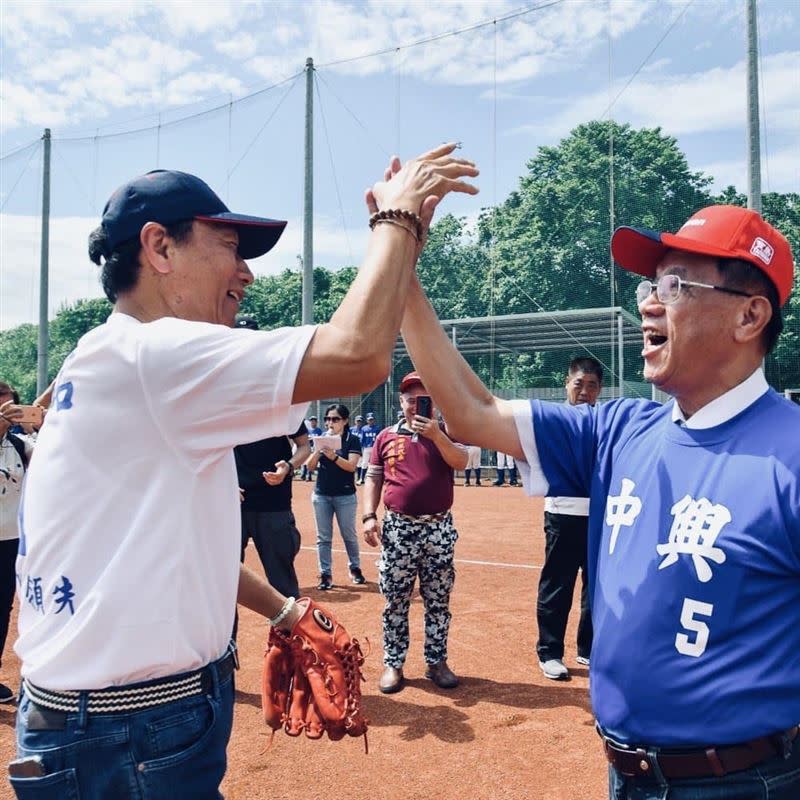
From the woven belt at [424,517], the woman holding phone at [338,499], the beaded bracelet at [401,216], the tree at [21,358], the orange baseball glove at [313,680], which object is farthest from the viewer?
the tree at [21,358]

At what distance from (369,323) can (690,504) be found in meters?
1.02

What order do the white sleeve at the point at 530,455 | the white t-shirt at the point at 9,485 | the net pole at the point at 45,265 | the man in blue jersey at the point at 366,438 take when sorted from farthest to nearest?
1. the net pole at the point at 45,265
2. the man in blue jersey at the point at 366,438
3. the white t-shirt at the point at 9,485
4. the white sleeve at the point at 530,455

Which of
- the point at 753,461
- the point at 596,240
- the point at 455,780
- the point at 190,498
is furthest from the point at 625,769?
the point at 596,240

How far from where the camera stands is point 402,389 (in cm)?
631

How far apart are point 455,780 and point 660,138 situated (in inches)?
1314

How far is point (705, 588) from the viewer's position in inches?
77.4

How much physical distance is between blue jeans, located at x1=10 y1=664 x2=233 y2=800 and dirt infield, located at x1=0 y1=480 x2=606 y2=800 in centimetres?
265

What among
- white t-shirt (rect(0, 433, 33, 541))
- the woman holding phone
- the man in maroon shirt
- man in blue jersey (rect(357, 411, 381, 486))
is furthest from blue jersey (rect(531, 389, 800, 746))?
man in blue jersey (rect(357, 411, 381, 486))

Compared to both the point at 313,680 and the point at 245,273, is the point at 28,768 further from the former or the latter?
the point at 245,273

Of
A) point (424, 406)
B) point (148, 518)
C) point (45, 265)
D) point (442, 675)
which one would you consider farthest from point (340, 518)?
point (45, 265)

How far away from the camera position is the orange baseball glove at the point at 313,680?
2352 mm

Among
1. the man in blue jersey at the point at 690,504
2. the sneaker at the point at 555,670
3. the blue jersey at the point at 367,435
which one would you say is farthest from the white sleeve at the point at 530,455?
the blue jersey at the point at 367,435

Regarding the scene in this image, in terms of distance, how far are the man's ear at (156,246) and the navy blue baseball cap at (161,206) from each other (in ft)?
0.06

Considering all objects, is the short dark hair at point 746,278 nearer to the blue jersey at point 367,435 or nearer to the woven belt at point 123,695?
the woven belt at point 123,695
